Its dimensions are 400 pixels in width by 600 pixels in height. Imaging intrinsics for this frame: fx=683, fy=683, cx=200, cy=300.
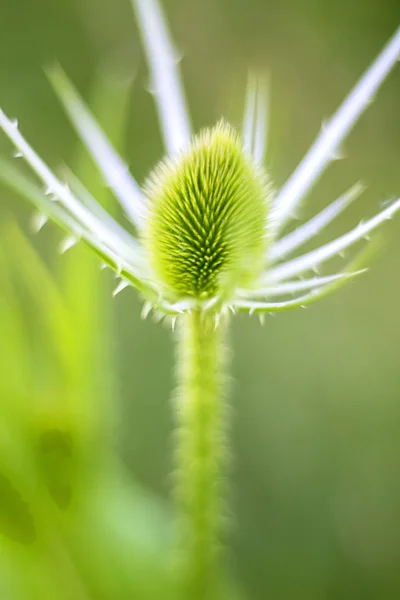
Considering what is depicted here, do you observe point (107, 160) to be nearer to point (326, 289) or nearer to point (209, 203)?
point (209, 203)

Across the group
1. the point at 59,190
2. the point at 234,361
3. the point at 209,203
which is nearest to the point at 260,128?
the point at 209,203

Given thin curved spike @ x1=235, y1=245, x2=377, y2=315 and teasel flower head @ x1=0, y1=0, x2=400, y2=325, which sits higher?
teasel flower head @ x1=0, y1=0, x2=400, y2=325

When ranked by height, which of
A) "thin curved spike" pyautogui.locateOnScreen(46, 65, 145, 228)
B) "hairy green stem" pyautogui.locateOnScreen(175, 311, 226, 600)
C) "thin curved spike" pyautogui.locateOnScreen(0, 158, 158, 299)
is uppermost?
"thin curved spike" pyautogui.locateOnScreen(46, 65, 145, 228)

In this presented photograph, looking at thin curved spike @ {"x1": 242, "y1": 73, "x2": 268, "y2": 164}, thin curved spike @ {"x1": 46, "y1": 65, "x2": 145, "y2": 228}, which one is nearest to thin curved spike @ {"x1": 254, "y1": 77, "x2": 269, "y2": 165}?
thin curved spike @ {"x1": 242, "y1": 73, "x2": 268, "y2": 164}

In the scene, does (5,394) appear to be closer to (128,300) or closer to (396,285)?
(128,300)

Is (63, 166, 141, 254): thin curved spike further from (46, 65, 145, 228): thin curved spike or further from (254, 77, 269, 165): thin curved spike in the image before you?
(254, 77, 269, 165): thin curved spike

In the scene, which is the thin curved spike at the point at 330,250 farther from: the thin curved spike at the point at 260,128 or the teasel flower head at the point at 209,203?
the thin curved spike at the point at 260,128

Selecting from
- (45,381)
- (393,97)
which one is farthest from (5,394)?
(393,97)

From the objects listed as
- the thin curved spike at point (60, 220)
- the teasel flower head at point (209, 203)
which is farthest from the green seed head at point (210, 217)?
the thin curved spike at point (60, 220)
